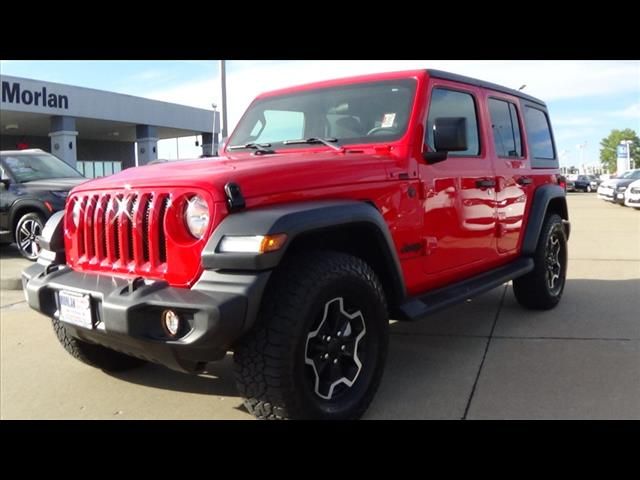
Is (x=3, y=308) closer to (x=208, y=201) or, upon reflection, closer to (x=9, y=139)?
(x=208, y=201)

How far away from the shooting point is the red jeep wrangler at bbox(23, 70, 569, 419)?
2555mm

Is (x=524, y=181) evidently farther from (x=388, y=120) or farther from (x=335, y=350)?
(x=335, y=350)

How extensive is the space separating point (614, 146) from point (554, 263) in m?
98.3

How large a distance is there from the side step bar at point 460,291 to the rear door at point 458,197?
9 cm

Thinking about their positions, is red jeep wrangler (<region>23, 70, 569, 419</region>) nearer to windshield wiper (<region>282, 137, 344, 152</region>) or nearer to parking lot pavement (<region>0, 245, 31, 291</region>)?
A: windshield wiper (<region>282, 137, 344, 152</region>)

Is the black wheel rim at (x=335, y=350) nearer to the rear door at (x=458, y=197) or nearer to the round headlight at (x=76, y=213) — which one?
the rear door at (x=458, y=197)

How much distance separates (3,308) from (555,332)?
5.13 meters

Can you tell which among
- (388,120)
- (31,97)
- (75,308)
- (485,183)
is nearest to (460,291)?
(485,183)

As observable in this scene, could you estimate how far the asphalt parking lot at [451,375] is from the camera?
3.19 m

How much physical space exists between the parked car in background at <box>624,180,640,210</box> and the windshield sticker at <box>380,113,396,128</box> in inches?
711

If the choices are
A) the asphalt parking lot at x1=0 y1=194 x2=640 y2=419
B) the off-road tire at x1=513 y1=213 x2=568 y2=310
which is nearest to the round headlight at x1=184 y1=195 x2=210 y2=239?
the asphalt parking lot at x1=0 y1=194 x2=640 y2=419

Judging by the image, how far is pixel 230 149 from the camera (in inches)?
164

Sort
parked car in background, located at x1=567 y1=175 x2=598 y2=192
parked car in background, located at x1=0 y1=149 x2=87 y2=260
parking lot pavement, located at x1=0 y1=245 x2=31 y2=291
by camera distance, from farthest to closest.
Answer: parked car in background, located at x1=567 y1=175 x2=598 y2=192
parked car in background, located at x1=0 y1=149 x2=87 y2=260
parking lot pavement, located at x1=0 y1=245 x2=31 y2=291

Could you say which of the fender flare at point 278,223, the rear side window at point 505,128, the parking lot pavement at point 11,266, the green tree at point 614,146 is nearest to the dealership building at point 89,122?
the parking lot pavement at point 11,266
